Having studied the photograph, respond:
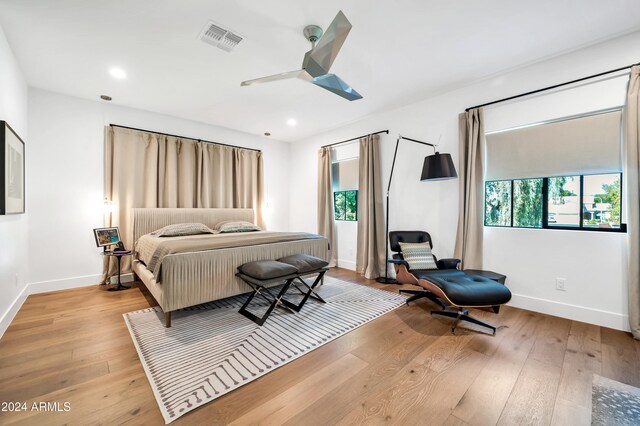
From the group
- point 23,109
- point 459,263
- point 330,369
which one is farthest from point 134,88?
point 459,263

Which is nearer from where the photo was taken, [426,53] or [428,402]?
[428,402]

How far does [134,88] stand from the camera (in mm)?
3619

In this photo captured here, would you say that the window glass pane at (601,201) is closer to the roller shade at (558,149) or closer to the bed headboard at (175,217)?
the roller shade at (558,149)

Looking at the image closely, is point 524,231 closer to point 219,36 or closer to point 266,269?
point 266,269

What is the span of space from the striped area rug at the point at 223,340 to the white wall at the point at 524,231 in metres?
1.37

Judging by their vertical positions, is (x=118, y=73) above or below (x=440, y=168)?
above

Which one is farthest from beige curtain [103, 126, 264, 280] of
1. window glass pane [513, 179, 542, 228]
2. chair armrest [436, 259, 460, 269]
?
window glass pane [513, 179, 542, 228]

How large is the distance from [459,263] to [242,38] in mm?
3569

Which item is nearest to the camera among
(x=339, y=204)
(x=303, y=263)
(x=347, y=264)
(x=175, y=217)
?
(x=303, y=263)

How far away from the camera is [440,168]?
11.0 feet

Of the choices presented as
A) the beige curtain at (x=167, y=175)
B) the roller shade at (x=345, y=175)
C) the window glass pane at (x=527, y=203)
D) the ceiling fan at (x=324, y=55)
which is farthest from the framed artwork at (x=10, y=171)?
the window glass pane at (x=527, y=203)

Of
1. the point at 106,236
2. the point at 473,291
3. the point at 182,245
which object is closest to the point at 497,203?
the point at 473,291

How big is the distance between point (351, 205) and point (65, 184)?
4665 millimetres

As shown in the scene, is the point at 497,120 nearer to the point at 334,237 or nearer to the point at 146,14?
the point at 334,237
